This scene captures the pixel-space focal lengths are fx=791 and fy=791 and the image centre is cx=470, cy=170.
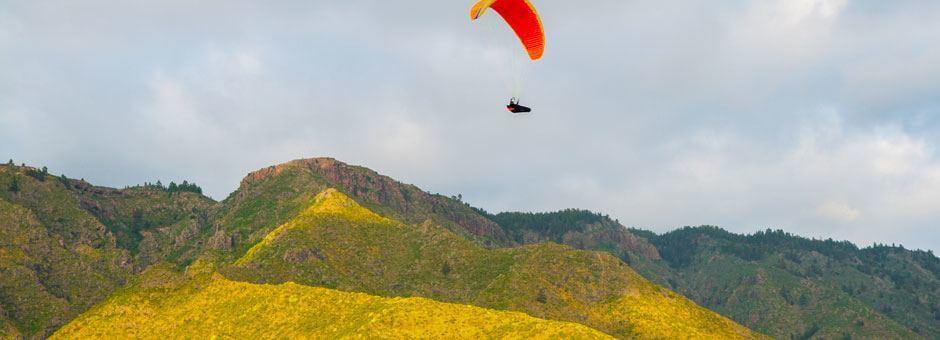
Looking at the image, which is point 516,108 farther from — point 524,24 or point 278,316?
point 278,316

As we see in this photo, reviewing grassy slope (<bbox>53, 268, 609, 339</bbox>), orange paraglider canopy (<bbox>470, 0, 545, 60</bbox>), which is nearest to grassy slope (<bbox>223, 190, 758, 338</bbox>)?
grassy slope (<bbox>53, 268, 609, 339</bbox>)

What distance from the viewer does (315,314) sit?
13250cm

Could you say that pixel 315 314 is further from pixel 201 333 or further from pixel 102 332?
pixel 102 332

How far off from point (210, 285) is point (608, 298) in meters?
87.8

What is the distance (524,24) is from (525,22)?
365mm

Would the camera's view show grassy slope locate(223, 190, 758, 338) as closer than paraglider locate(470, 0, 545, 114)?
No

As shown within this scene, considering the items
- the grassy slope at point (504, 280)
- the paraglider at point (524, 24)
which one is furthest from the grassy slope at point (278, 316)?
the paraglider at point (524, 24)

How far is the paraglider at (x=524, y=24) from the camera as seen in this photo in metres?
85.1

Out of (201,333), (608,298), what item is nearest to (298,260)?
(201,333)

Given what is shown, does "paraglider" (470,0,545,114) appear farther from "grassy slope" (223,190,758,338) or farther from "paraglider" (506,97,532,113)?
"grassy slope" (223,190,758,338)

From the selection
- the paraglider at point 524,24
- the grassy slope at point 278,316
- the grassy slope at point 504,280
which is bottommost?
the grassy slope at point 278,316

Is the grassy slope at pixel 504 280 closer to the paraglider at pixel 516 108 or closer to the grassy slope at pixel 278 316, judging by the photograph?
the grassy slope at pixel 278 316

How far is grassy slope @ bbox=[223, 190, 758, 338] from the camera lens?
558 ft

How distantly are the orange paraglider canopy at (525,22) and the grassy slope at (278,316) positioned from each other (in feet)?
144
